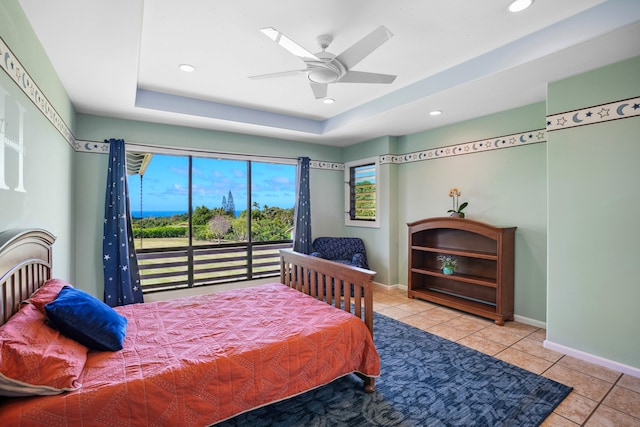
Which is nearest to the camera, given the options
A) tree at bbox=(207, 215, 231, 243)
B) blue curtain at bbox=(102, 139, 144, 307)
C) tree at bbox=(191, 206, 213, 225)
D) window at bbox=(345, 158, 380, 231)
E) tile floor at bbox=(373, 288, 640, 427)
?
tile floor at bbox=(373, 288, 640, 427)

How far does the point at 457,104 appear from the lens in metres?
3.42

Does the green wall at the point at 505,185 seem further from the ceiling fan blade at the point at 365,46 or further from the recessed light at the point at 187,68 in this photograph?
the recessed light at the point at 187,68

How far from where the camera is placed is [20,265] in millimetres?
1690

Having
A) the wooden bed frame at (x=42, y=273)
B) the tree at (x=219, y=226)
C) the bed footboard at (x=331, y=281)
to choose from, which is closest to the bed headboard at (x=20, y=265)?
the wooden bed frame at (x=42, y=273)

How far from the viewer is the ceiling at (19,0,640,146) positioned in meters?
2.05

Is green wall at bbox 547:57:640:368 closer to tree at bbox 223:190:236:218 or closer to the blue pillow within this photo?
the blue pillow

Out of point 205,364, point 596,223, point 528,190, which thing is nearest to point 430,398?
point 205,364

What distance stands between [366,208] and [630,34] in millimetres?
3688

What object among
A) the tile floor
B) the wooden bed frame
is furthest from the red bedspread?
the tile floor

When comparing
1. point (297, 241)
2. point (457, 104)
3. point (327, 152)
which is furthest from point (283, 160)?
point (457, 104)

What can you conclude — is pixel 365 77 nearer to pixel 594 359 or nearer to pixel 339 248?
pixel 594 359

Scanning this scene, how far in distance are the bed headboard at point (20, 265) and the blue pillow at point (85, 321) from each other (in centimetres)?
16

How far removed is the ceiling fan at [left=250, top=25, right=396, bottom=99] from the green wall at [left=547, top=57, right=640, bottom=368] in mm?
1710

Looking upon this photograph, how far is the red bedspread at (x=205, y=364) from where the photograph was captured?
1.37 metres
